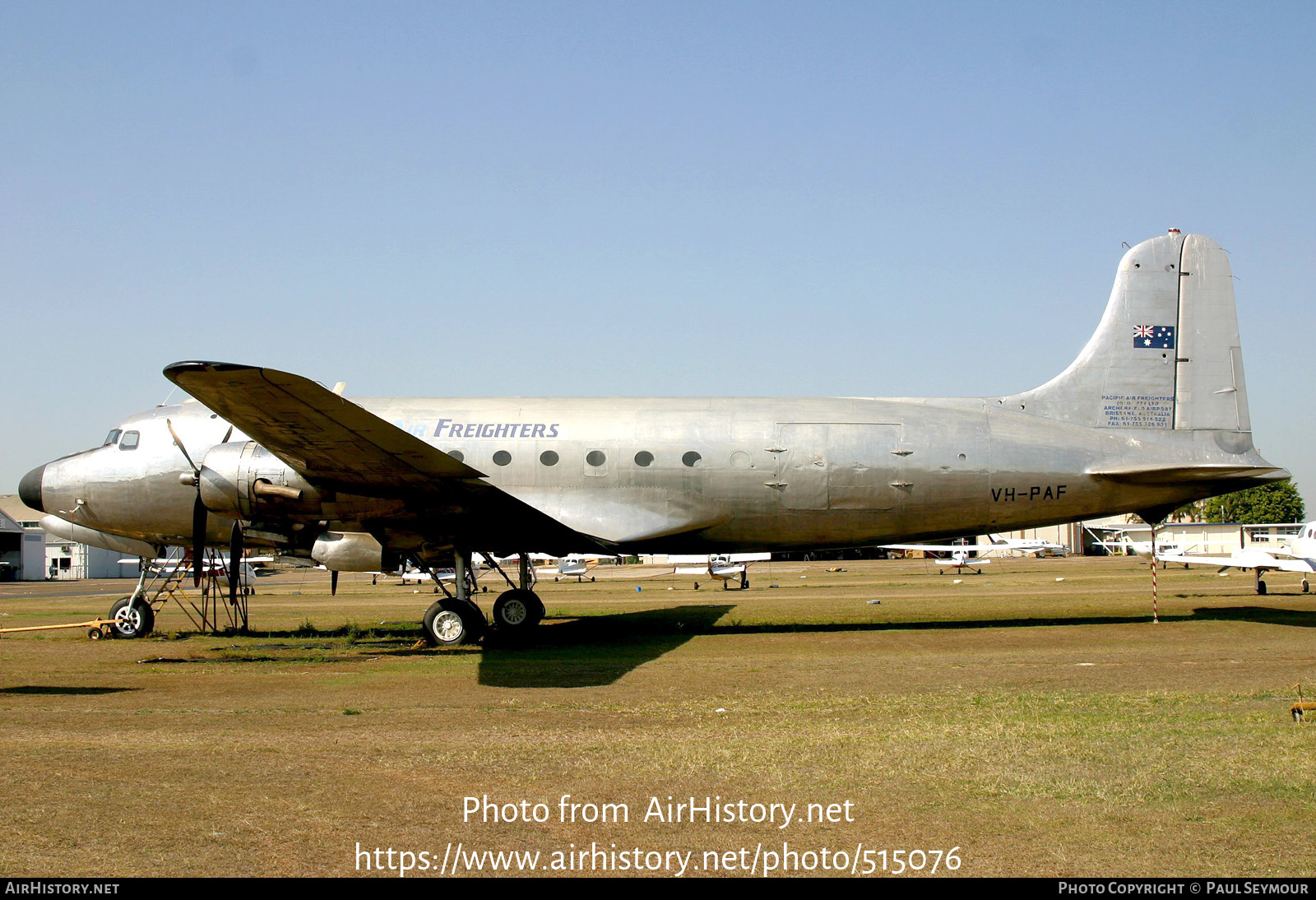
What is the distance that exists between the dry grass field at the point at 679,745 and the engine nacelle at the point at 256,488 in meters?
2.40

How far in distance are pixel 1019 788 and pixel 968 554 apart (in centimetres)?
6610

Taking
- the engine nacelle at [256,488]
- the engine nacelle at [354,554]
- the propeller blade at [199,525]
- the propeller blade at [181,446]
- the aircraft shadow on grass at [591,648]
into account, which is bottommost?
the aircraft shadow on grass at [591,648]

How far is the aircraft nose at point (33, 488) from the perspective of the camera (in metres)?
18.9

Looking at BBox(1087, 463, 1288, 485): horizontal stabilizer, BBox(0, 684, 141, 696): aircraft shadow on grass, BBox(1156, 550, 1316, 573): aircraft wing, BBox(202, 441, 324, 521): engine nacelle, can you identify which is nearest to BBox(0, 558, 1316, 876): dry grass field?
BBox(0, 684, 141, 696): aircraft shadow on grass

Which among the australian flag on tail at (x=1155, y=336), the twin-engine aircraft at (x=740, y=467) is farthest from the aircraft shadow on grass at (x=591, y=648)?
the australian flag on tail at (x=1155, y=336)

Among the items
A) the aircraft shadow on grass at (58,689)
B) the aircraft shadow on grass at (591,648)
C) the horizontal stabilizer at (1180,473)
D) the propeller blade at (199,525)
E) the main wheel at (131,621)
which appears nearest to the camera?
the aircraft shadow on grass at (58,689)

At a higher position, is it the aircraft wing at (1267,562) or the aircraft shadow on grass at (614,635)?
the aircraft wing at (1267,562)

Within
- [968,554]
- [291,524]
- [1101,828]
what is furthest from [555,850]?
[968,554]

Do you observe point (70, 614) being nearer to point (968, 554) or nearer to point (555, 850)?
point (555, 850)

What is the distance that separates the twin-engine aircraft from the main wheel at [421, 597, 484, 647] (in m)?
0.03

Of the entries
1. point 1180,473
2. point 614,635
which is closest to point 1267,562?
point 1180,473

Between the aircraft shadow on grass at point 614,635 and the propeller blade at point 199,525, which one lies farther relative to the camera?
the propeller blade at point 199,525

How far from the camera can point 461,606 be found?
54.1 ft

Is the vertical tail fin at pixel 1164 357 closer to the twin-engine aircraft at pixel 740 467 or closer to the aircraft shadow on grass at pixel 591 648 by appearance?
the twin-engine aircraft at pixel 740 467
